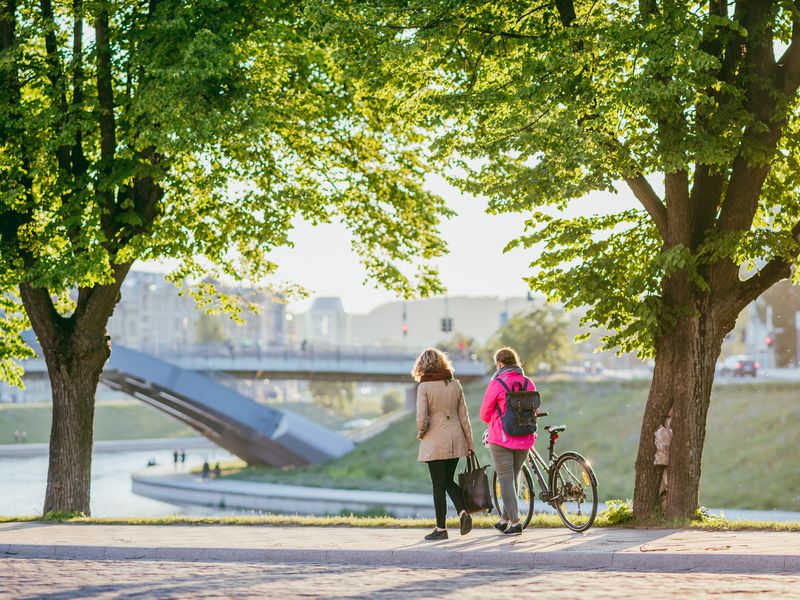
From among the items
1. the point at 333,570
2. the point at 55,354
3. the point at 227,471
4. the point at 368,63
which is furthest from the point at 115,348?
the point at 333,570

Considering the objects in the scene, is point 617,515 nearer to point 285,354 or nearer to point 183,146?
point 183,146

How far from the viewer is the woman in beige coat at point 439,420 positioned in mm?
11070

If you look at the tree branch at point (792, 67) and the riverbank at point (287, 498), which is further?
the riverbank at point (287, 498)

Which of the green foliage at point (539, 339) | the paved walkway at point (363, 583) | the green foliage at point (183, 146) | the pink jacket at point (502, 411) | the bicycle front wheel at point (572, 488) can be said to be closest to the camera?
the paved walkway at point (363, 583)

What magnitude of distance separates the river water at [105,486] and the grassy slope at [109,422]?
41.4ft

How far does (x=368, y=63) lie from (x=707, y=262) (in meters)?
4.30

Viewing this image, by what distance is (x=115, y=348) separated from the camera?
53812 mm

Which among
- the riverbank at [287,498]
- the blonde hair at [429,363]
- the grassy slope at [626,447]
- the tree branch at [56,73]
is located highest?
the tree branch at [56,73]

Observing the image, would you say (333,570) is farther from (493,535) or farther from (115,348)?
(115,348)

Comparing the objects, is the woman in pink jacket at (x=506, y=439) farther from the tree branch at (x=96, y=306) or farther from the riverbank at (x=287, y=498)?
the riverbank at (x=287, y=498)

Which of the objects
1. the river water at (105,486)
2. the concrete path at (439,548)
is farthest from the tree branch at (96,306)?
the river water at (105,486)

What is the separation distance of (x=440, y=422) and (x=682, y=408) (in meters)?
3.45

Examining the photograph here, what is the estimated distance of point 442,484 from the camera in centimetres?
1123

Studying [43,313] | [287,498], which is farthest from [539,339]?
[43,313]
